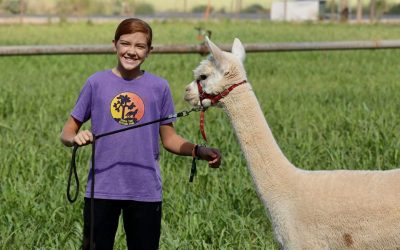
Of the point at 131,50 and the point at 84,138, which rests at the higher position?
the point at 131,50

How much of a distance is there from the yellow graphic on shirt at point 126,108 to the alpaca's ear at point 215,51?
40cm

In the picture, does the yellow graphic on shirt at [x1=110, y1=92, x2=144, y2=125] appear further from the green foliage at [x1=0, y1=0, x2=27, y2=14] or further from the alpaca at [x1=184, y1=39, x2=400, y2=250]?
the green foliage at [x1=0, y1=0, x2=27, y2=14]

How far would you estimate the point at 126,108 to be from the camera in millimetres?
3439

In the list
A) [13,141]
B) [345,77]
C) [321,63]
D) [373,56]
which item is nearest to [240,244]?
[13,141]

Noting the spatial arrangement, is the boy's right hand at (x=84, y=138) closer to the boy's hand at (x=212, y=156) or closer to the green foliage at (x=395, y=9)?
the boy's hand at (x=212, y=156)

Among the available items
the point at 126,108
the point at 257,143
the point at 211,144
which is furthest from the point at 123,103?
the point at 211,144

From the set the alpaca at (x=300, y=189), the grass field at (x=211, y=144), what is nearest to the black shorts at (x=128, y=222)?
the alpaca at (x=300, y=189)

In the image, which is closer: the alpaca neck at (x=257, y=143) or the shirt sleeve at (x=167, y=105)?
the alpaca neck at (x=257, y=143)

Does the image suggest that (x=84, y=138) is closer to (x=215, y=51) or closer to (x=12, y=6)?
(x=215, y=51)

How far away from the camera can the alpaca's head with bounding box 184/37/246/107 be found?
10.6 ft

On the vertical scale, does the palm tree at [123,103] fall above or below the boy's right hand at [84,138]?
above

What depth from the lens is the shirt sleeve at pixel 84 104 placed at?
3.47 m

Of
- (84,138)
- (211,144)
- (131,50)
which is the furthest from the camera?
(211,144)

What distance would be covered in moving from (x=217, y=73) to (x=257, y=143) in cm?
30
